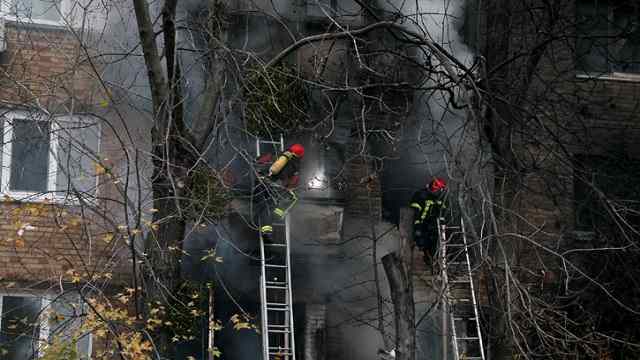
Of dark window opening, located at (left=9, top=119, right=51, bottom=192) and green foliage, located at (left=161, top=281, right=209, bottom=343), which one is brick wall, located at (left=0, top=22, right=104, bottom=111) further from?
green foliage, located at (left=161, top=281, right=209, bottom=343)

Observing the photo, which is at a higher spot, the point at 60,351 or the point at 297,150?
the point at 297,150

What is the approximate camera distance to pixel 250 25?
14.7 metres

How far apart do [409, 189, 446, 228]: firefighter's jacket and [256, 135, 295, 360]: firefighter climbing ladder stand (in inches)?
69.7

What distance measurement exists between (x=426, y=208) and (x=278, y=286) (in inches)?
85.5

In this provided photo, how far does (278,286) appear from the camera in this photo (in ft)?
45.0

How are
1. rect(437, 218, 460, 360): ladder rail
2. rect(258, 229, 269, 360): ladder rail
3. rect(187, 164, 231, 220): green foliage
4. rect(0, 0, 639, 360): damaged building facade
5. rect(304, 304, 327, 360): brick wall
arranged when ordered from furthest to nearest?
rect(304, 304, 327, 360): brick wall
rect(0, 0, 639, 360): damaged building facade
rect(258, 229, 269, 360): ladder rail
rect(187, 164, 231, 220): green foliage
rect(437, 218, 460, 360): ladder rail

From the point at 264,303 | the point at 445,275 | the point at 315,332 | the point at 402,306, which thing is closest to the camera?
the point at 402,306

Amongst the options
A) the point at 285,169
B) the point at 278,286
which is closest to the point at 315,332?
the point at 278,286

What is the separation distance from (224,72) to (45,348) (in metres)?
3.36

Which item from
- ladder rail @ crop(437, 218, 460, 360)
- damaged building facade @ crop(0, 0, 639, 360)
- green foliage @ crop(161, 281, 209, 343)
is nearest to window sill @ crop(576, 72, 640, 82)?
damaged building facade @ crop(0, 0, 639, 360)

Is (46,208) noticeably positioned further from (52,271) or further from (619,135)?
(619,135)

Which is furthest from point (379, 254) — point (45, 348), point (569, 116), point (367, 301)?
point (45, 348)

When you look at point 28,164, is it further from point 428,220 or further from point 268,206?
point 428,220

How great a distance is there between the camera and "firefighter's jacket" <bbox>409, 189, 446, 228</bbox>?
13.9 m
